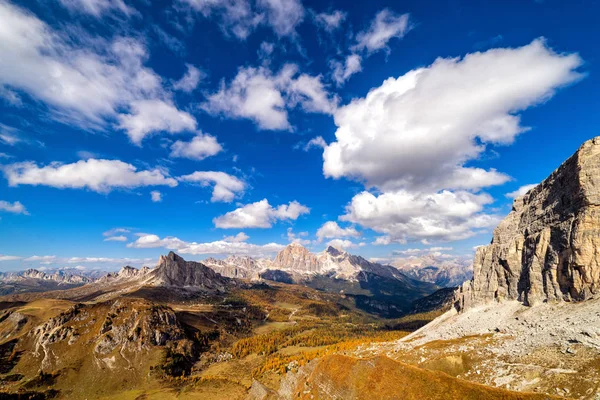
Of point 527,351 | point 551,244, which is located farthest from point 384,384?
point 551,244

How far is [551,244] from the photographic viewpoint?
343 ft

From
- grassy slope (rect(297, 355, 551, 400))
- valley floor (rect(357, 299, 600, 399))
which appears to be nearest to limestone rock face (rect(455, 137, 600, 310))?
valley floor (rect(357, 299, 600, 399))

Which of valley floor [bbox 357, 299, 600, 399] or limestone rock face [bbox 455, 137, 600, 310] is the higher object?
limestone rock face [bbox 455, 137, 600, 310]

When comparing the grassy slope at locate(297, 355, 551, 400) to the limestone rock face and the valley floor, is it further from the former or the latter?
the limestone rock face

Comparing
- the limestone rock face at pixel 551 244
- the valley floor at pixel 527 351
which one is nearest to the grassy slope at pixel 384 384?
the valley floor at pixel 527 351

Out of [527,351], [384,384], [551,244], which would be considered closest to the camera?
[384,384]

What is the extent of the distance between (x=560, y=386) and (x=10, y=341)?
30759cm

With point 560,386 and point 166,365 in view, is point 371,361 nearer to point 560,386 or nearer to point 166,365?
point 560,386

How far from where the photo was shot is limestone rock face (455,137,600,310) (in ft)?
291

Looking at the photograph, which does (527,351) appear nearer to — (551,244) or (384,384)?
(384,384)

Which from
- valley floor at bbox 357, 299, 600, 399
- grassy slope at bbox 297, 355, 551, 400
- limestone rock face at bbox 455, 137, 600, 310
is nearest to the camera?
valley floor at bbox 357, 299, 600, 399

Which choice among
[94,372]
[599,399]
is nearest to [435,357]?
[599,399]

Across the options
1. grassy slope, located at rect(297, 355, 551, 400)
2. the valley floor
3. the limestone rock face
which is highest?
the limestone rock face

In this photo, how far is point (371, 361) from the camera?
79875 millimetres
